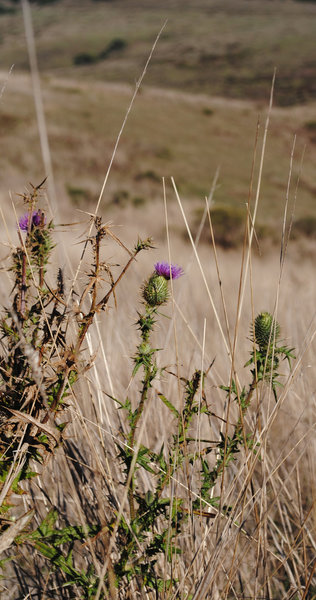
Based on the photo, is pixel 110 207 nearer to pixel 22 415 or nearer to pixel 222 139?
pixel 222 139

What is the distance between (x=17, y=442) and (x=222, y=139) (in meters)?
25.6

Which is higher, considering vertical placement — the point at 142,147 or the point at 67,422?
the point at 142,147

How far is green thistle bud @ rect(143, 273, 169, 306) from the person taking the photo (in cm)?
123

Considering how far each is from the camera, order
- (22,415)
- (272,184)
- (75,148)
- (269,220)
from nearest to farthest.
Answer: (22,415) → (269,220) → (75,148) → (272,184)

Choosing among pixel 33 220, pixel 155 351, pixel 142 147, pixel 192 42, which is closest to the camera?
pixel 33 220

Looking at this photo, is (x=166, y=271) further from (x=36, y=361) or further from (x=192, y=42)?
(x=192, y=42)

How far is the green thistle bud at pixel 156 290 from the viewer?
1.23m

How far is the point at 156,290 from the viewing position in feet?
4.08

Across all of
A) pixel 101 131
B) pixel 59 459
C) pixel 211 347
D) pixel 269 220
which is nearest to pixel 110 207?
pixel 269 220

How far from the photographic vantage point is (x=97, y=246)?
3.36 ft

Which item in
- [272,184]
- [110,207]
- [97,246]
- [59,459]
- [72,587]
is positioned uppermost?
[272,184]

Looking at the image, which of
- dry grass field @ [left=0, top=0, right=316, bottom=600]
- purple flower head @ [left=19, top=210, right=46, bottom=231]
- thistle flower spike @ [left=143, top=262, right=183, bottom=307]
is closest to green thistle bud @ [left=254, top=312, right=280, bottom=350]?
dry grass field @ [left=0, top=0, right=316, bottom=600]

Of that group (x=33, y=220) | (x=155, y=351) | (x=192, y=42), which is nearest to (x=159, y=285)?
(x=155, y=351)

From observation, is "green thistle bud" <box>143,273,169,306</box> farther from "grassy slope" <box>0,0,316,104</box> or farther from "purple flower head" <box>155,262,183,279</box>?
"grassy slope" <box>0,0,316,104</box>
